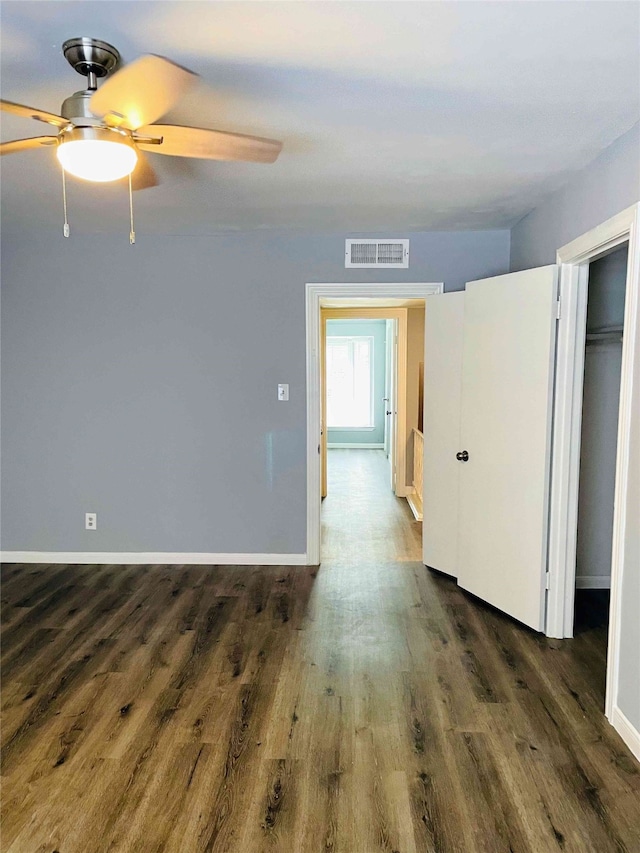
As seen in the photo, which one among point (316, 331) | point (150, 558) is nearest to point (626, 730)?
point (316, 331)

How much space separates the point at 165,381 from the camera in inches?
167

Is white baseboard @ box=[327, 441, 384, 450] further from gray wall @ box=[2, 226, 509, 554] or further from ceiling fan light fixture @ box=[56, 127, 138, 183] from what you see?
ceiling fan light fixture @ box=[56, 127, 138, 183]

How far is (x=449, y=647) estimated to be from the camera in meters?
3.05

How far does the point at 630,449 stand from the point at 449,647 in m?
1.45

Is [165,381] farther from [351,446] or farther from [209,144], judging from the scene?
[351,446]

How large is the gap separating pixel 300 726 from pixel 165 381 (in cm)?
266

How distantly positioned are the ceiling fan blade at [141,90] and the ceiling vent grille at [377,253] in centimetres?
252

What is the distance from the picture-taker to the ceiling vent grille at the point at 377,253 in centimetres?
405

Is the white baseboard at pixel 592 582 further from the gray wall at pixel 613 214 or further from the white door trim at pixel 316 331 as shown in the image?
the white door trim at pixel 316 331

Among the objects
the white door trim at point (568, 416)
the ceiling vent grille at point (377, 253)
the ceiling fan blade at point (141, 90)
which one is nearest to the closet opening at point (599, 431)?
the white door trim at point (568, 416)

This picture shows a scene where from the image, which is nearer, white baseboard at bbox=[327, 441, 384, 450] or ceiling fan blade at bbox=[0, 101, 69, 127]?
ceiling fan blade at bbox=[0, 101, 69, 127]

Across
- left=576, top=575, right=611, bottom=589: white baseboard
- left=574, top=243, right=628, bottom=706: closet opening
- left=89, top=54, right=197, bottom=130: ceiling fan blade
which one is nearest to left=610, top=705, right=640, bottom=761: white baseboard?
left=574, top=243, right=628, bottom=706: closet opening

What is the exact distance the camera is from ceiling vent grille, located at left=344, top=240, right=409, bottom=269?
13.3 feet

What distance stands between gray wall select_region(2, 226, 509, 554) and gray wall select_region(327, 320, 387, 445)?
619 centimetres
